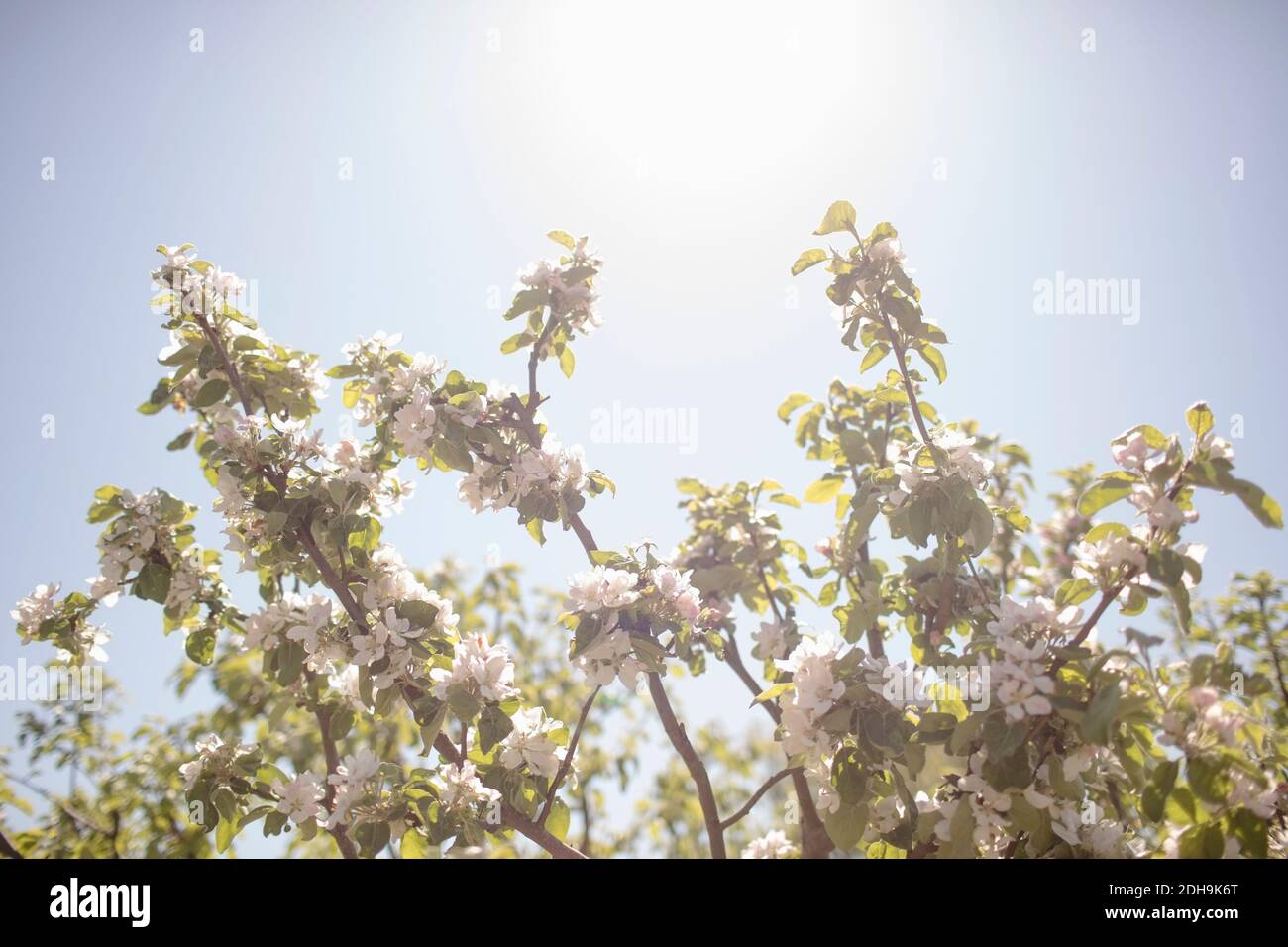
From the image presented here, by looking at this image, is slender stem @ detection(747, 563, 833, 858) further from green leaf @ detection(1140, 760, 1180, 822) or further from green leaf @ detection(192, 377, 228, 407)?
green leaf @ detection(192, 377, 228, 407)

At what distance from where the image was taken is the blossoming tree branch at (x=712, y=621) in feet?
6.61

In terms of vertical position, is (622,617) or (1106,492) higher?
(1106,492)

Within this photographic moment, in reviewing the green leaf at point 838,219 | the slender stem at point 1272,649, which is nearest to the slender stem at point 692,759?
the green leaf at point 838,219

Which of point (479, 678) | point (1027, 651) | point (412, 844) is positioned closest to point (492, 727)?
point (479, 678)

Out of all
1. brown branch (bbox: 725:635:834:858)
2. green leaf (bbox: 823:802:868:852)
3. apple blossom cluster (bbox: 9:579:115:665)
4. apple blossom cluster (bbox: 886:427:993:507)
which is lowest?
brown branch (bbox: 725:635:834:858)

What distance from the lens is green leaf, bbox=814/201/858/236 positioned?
2.72m

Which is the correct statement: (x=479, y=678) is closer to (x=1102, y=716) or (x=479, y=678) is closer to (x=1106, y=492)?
(x=1102, y=716)

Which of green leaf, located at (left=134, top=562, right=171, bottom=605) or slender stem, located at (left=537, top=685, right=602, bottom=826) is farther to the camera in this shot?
green leaf, located at (left=134, top=562, right=171, bottom=605)

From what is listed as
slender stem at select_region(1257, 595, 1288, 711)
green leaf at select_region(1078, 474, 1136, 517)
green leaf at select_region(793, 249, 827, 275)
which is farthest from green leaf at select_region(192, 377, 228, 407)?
slender stem at select_region(1257, 595, 1288, 711)

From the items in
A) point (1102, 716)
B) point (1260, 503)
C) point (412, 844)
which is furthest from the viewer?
point (412, 844)

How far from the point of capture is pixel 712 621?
298 centimetres

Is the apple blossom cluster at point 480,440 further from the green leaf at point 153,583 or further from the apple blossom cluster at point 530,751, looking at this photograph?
the green leaf at point 153,583

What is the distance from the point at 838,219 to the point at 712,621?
4.79ft
